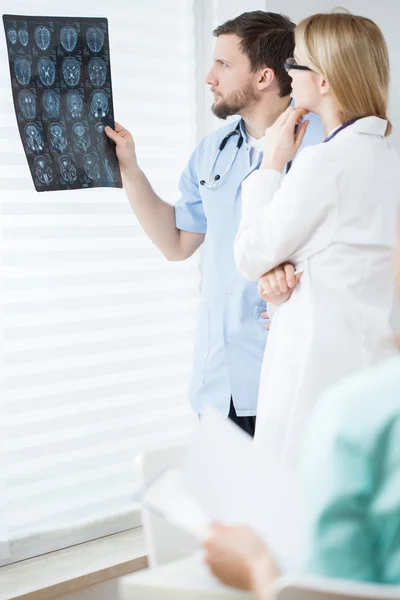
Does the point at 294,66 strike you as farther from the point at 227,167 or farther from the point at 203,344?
the point at 203,344

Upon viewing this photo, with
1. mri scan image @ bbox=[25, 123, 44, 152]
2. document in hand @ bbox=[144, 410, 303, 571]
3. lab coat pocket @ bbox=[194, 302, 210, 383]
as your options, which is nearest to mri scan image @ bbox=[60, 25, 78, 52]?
mri scan image @ bbox=[25, 123, 44, 152]

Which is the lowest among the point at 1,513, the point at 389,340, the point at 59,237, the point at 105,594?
the point at 105,594

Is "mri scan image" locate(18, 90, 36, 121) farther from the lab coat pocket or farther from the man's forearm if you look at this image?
the lab coat pocket

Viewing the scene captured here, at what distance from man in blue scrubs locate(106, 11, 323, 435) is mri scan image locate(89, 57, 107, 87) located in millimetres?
118

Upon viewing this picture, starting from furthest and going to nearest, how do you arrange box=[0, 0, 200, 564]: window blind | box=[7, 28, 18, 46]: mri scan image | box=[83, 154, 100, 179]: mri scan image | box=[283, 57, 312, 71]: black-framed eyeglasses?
box=[0, 0, 200, 564]: window blind, box=[83, 154, 100, 179]: mri scan image, box=[7, 28, 18, 46]: mri scan image, box=[283, 57, 312, 71]: black-framed eyeglasses

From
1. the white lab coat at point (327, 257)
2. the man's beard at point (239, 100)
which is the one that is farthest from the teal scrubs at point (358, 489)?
the man's beard at point (239, 100)

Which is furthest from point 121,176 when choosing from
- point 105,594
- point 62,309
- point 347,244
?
point 105,594

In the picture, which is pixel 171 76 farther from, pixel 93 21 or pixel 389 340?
pixel 389 340

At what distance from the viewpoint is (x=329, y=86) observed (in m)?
1.58

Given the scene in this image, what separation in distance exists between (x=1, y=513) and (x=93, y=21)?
51.1 inches

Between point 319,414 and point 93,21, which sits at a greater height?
point 93,21

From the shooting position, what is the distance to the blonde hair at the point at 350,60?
1550 mm

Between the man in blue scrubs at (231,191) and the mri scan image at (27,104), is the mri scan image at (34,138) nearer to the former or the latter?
the mri scan image at (27,104)

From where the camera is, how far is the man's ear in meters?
2.06
